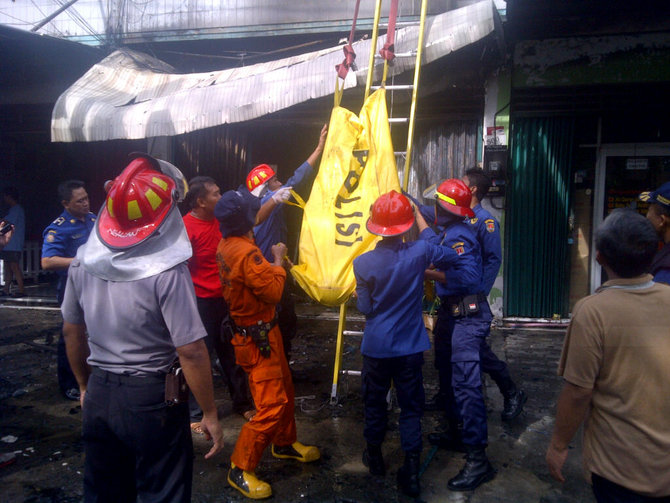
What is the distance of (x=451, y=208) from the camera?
140 inches

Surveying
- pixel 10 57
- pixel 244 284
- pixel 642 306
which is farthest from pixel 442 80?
pixel 10 57

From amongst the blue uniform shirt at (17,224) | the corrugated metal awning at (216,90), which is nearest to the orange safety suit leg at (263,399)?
the corrugated metal awning at (216,90)

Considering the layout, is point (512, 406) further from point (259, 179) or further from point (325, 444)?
point (259, 179)

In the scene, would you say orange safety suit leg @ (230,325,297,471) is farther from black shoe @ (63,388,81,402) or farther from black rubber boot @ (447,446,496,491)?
black shoe @ (63,388,81,402)

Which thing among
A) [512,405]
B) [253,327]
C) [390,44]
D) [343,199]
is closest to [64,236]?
[253,327]

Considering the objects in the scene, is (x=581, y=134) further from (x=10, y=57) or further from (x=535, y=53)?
(x=10, y=57)

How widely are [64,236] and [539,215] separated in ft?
18.5

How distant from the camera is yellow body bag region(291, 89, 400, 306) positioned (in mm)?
3719

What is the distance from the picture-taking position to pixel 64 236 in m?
4.51

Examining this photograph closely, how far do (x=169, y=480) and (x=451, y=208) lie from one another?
2.41 metres

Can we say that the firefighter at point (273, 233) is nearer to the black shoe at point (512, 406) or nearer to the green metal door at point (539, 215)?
the black shoe at point (512, 406)

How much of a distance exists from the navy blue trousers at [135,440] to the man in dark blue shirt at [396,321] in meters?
1.38

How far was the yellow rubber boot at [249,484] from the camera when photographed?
10.4ft

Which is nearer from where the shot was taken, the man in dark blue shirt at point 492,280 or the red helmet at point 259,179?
the man in dark blue shirt at point 492,280
